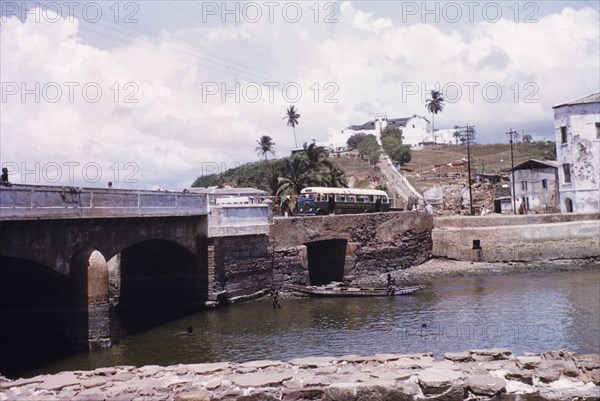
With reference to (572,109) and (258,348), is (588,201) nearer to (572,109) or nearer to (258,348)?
(572,109)

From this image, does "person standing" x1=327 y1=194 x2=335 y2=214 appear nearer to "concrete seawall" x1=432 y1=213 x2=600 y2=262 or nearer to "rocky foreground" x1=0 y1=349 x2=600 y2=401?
"concrete seawall" x1=432 y1=213 x2=600 y2=262

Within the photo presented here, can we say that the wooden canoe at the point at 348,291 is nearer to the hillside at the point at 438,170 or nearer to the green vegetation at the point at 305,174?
the green vegetation at the point at 305,174

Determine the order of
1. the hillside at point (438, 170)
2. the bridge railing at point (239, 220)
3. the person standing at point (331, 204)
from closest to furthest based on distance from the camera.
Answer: the bridge railing at point (239, 220), the person standing at point (331, 204), the hillside at point (438, 170)

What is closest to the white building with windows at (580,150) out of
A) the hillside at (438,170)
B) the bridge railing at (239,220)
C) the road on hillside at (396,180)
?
the hillside at (438,170)

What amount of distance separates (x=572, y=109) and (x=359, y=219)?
2581 centimetres

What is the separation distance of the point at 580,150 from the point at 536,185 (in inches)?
444

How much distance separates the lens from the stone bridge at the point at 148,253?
2475 cm

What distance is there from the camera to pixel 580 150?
58.2m

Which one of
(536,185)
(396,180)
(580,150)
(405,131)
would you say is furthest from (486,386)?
(405,131)

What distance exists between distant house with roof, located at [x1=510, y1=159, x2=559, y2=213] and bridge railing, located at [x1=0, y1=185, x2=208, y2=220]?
4655 centimetres

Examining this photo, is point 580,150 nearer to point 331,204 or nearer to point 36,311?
point 331,204

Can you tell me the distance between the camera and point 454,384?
508 inches

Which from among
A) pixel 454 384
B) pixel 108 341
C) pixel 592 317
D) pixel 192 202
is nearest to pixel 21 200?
pixel 108 341

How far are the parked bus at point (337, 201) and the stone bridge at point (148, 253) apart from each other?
3.44 metres
